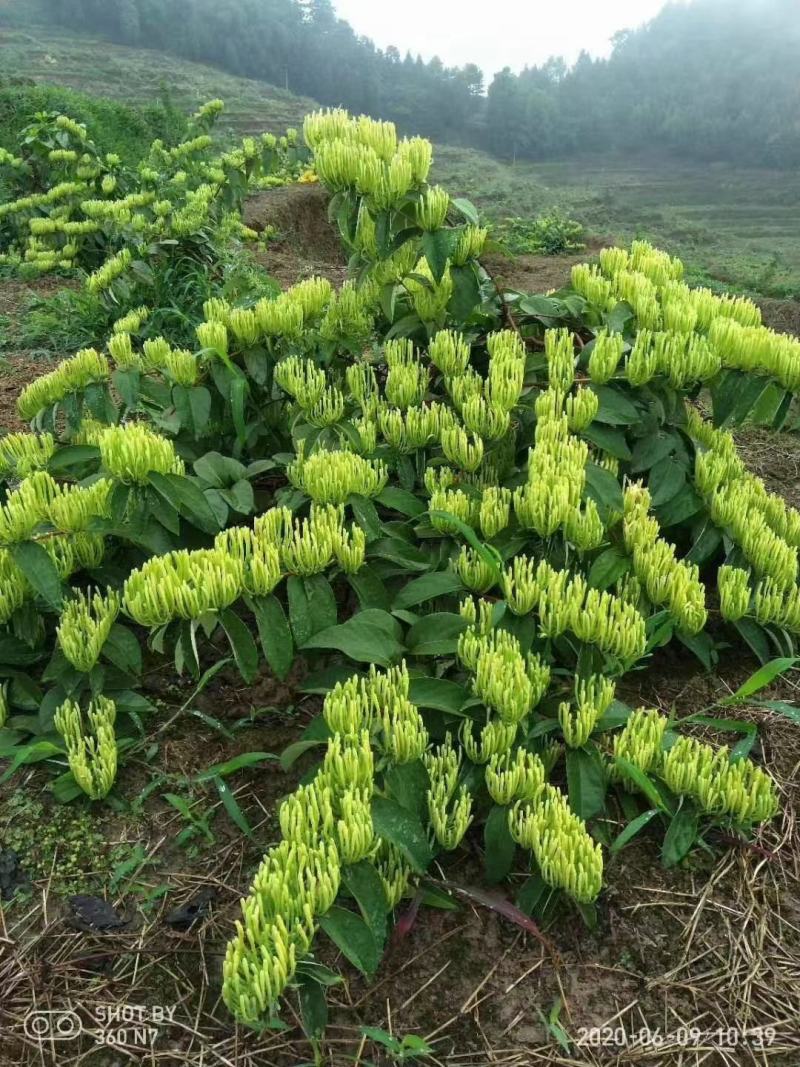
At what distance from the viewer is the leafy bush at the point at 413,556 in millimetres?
1087

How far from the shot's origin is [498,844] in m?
1.12

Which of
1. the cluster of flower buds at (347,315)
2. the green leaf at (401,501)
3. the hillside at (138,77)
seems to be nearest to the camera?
the green leaf at (401,501)

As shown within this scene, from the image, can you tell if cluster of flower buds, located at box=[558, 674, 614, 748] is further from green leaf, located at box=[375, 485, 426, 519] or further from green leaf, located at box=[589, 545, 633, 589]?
green leaf, located at box=[375, 485, 426, 519]

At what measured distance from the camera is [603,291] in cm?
200

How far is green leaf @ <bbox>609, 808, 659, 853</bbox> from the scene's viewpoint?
1147 mm

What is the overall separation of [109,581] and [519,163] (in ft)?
64.9

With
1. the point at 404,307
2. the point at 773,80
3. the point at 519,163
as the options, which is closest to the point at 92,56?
the point at 519,163

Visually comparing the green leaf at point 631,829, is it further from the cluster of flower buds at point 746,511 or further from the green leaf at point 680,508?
the green leaf at point 680,508

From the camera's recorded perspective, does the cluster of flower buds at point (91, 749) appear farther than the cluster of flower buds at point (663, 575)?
No

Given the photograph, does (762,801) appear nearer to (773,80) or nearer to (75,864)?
(75,864)

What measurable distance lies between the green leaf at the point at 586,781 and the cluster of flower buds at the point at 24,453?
49.3 inches

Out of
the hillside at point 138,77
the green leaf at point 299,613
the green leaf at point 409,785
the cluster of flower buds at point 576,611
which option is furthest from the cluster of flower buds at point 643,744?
the hillside at point 138,77

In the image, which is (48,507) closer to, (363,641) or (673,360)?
(363,641)

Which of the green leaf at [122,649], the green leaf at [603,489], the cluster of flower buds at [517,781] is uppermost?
the green leaf at [603,489]
